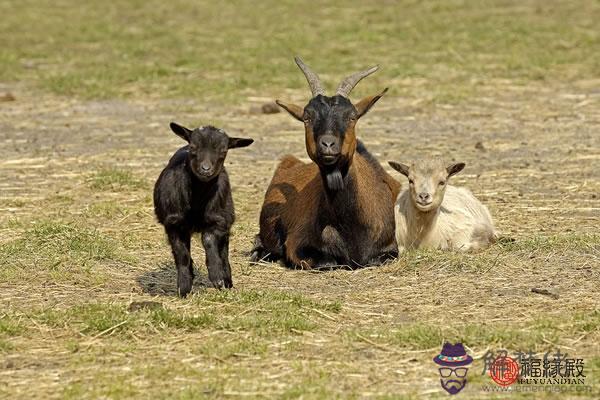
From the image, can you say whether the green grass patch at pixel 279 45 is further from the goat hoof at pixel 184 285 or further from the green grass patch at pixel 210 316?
the green grass patch at pixel 210 316

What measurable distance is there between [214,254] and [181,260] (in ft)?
0.77

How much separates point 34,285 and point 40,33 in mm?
17317

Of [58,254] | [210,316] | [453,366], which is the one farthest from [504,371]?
[58,254]

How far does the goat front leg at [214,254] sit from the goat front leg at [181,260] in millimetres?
141

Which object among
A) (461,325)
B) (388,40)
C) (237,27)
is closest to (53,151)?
(461,325)

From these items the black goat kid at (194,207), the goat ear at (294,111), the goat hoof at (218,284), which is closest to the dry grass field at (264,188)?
the goat hoof at (218,284)

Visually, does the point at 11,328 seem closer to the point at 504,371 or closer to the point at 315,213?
the point at 504,371

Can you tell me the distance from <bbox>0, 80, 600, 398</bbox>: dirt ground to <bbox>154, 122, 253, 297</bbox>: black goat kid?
0.29m

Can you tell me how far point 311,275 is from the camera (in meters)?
9.55

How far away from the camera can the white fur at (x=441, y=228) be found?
32.9 ft

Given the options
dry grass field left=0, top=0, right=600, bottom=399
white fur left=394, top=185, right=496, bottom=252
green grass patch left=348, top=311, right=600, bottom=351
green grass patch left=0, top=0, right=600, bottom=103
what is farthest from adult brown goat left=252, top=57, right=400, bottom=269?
green grass patch left=0, top=0, right=600, bottom=103

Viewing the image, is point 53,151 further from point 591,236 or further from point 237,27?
point 237,27

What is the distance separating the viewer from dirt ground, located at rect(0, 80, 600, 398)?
674cm

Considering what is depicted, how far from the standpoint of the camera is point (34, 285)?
8836 mm
